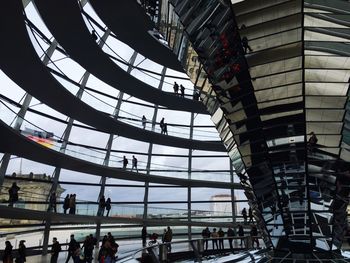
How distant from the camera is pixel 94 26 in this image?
24953 millimetres

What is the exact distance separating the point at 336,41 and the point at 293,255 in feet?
22.9

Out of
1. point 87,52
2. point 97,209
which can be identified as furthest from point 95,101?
point 97,209

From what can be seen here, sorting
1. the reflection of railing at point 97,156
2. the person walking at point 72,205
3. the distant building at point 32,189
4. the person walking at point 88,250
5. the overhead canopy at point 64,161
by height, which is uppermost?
the reflection of railing at point 97,156

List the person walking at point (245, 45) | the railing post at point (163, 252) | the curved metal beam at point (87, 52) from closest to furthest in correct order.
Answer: the person walking at point (245, 45) → the railing post at point (163, 252) → the curved metal beam at point (87, 52)

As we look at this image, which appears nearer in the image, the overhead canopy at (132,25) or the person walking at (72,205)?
the overhead canopy at (132,25)

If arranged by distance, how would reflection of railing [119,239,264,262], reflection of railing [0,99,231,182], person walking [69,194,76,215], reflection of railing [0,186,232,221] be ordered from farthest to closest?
1. person walking [69,194,76,215]
2. reflection of railing [0,186,232,221]
3. reflection of railing [0,99,231,182]
4. reflection of railing [119,239,264,262]

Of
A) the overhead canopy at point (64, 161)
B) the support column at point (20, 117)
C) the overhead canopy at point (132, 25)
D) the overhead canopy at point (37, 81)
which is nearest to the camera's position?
the overhead canopy at point (37, 81)

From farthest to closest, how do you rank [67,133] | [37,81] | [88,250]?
A: [67,133]
[37,81]
[88,250]

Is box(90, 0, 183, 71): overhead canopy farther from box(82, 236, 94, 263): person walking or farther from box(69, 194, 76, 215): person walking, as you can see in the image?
box(82, 236, 94, 263): person walking

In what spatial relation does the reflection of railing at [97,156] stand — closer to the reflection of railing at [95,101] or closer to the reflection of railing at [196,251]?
the reflection of railing at [95,101]

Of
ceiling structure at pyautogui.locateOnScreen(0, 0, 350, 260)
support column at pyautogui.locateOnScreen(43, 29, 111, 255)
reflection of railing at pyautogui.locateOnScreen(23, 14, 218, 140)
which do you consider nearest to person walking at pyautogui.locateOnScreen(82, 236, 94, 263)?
ceiling structure at pyautogui.locateOnScreen(0, 0, 350, 260)

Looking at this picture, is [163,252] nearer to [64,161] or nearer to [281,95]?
[281,95]

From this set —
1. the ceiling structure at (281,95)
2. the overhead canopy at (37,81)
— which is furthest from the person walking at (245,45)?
the overhead canopy at (37,81)

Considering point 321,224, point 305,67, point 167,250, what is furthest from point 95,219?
point 305,67
